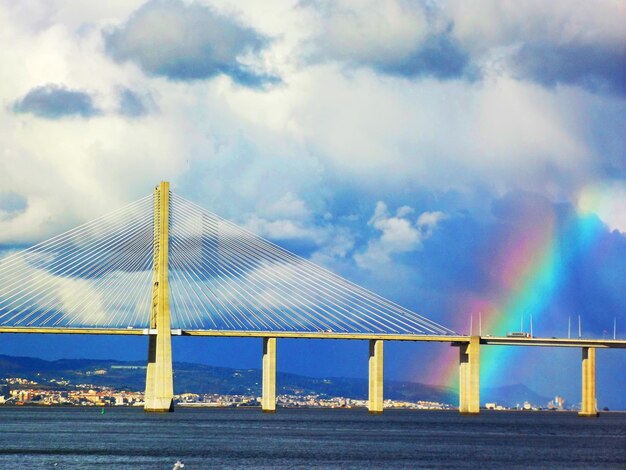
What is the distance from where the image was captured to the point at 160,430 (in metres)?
77.8

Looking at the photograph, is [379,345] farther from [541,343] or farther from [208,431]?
[208,431]

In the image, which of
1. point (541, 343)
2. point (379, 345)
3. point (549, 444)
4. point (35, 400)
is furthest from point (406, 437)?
point (35, 400)

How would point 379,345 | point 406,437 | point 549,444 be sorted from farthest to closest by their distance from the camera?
point 379,345, point 406,437, point 549,444

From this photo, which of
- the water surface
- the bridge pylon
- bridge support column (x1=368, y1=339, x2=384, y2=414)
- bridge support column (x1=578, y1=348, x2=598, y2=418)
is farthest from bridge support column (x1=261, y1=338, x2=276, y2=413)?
bridge support column (x1=578, y1=348, x2=598, y2=418)

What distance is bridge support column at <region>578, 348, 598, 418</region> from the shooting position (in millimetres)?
112688

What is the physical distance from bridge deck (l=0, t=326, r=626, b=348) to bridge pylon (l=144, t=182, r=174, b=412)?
1169mm

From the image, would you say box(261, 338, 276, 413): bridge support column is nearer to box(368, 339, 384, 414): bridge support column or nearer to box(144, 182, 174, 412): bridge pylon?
box(368, 339, 384, 414): bridge support column

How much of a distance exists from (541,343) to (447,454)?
4723 cm

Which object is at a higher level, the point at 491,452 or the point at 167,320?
the point at 167,320

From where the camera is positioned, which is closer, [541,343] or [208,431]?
[208,431]

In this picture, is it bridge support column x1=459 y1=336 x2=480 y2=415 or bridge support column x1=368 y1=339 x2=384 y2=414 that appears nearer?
bridge support column x1=368 y1=339 x2=384 y2=414

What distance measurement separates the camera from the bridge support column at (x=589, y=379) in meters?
113

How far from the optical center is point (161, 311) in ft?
279

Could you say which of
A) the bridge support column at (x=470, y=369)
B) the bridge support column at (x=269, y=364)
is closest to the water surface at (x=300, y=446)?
the bridge support column at (x=269, y=364)
